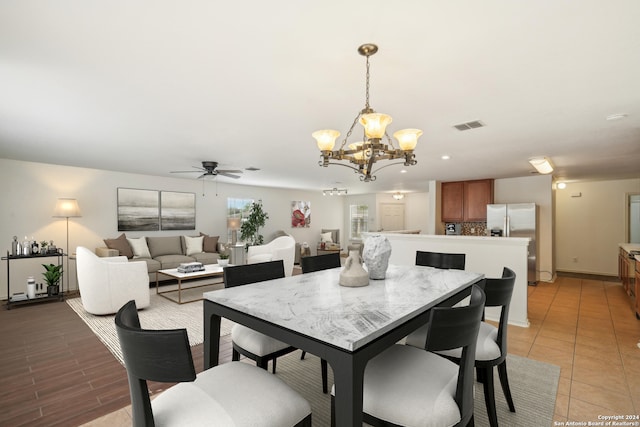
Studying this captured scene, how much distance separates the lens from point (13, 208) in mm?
5137

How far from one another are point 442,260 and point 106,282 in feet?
13.3

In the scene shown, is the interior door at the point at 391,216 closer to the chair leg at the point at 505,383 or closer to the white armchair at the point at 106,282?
the white armchair at the point at 106,282

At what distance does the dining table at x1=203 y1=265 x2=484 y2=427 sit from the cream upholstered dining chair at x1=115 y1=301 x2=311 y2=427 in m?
0.20

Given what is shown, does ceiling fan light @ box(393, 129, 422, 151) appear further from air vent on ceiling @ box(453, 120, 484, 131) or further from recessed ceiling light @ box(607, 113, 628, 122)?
recessed ceiling light @ box(607, 113, 628, 122)

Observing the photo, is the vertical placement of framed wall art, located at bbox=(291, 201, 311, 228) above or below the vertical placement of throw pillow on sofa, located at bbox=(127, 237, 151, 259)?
above

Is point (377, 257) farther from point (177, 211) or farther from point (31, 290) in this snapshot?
point (177, 211)

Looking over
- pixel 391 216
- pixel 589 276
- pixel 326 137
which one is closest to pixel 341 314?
pixel 326 137

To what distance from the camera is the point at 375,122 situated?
1.92 m

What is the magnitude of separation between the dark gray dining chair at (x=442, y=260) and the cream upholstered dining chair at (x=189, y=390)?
2161 mm

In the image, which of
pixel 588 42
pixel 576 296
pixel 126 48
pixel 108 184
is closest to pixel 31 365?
pixel 126 48

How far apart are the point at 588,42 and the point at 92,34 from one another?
2680 mm

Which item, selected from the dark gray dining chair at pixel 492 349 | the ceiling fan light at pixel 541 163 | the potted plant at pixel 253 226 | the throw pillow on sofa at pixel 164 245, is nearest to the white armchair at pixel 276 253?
the potted plant at pixel 253 226

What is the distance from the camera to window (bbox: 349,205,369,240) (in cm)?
1102

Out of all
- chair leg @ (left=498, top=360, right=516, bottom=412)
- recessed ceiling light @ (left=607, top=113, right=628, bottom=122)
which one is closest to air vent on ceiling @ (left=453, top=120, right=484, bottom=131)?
recessed ceiling light @ (left=607, top=113, right=628, bottom=122)
